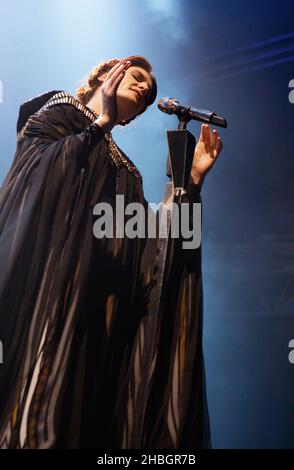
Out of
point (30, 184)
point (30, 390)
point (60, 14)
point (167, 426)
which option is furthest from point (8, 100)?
point (167, 426)

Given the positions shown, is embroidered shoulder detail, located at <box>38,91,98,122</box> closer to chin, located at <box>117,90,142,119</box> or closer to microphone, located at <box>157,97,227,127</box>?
chin, located at <box>117,90,142,119</box>

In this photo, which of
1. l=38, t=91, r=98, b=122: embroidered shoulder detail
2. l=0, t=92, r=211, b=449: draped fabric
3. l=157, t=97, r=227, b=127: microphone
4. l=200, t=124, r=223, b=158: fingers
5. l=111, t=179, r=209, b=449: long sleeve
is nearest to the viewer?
l=0, t=92, r=211, b=449: draped fabric

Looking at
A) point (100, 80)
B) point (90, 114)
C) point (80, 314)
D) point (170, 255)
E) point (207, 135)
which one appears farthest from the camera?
point (100, 80)

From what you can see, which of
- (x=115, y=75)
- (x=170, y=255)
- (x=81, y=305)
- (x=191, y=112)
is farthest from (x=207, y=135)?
(x=81, y=305)

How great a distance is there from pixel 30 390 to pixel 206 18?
1.94 meters

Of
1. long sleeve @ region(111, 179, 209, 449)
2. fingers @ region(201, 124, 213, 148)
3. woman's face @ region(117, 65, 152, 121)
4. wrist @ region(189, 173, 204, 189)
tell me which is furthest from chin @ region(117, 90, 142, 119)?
long sleeve @ region(111, 179, 209, 449)

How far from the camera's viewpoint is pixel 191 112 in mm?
2279

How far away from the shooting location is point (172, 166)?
7.50ft

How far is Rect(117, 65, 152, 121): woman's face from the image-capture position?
251 cm

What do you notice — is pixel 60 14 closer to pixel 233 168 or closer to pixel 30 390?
pixel 233 168

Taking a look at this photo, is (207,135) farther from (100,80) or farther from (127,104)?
(100,80)

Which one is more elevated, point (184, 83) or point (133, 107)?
point (184, 83)

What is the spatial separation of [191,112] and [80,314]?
87cm

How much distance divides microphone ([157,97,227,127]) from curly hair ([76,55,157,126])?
27cm
